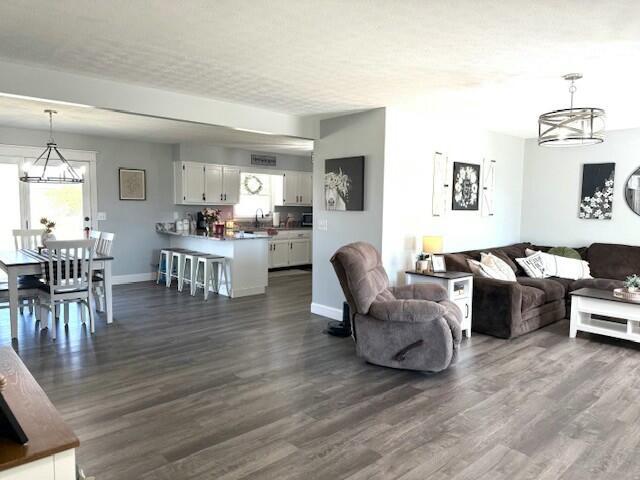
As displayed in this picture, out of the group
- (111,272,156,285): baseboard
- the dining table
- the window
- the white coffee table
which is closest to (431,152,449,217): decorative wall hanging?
the white coffee table

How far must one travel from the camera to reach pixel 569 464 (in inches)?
94.3

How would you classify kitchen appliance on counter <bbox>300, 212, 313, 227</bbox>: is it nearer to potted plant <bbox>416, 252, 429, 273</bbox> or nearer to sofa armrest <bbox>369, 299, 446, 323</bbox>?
potted plant <bbox>416, 252, 429, 273</bbox>

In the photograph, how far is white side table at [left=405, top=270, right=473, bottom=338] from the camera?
14.8ft

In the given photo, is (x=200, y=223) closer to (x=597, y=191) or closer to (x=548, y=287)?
(x=548, y=287)

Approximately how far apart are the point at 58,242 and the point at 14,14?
8.06ft

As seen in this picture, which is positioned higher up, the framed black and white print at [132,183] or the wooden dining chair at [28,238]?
the framed black and white print at [132,183]

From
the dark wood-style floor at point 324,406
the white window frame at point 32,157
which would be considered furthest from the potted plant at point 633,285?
the white window frame at point 32,157

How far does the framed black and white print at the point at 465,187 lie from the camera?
5633 mm

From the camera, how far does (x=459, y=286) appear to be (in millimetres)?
4648

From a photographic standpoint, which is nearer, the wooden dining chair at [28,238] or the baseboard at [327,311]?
the baseboard at [327,311]

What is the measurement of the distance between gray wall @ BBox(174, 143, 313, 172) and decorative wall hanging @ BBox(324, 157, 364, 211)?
10.8ft

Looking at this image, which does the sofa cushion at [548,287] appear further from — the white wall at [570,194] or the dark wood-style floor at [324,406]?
the white wall at [570,194]

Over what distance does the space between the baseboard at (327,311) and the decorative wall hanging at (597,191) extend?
379cm

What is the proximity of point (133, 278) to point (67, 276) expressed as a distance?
9.78 ft
